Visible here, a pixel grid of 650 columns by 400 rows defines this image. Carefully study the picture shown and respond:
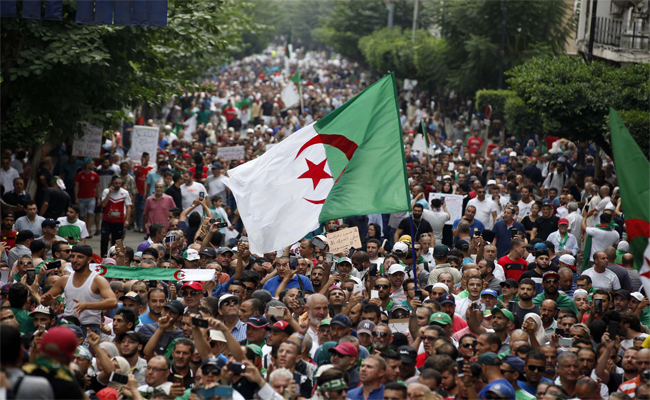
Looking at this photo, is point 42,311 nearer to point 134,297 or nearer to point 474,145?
point 134,297

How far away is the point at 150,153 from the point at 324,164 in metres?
11.4

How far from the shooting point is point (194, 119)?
106ft

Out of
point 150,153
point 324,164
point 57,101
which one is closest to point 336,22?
point 150,153

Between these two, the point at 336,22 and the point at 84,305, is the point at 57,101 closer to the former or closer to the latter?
the point at 84,305

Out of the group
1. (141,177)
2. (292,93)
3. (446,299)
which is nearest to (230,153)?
(141,177)

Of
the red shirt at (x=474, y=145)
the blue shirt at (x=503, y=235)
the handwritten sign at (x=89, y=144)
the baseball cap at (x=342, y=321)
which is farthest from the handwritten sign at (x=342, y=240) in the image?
the red shirt at (x=474, y=145)

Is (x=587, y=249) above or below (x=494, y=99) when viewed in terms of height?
below

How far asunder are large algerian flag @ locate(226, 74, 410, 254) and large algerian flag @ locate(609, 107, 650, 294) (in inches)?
96.0

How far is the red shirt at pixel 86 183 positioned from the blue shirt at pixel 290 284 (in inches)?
322

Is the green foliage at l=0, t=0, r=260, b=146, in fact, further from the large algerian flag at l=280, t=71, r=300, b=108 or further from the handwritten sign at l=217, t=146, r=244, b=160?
the large algerian flag at l=280, t=71, r=300, b=108

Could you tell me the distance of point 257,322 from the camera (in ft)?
24.8

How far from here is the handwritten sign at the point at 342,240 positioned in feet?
34.6

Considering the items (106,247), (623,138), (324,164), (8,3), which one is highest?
(8,3)

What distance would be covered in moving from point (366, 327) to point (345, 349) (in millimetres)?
1035
